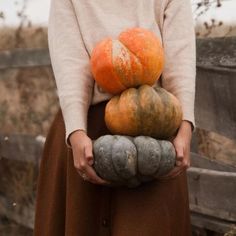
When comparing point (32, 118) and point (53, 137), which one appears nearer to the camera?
point (53, 137)

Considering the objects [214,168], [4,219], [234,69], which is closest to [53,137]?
[234,69]

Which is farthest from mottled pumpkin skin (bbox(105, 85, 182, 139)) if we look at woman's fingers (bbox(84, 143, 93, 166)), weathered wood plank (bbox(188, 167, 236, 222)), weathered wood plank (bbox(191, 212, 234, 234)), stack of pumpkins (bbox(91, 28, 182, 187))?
weathered wood plank (bbox(191, 212, 234, 234))

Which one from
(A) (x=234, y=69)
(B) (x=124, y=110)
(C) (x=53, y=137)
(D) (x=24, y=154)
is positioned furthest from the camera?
(D) (x=24, y=154)

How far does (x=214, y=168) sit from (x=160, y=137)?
150cm

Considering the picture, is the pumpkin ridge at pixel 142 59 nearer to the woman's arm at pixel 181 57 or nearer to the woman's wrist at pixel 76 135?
the woman's arm at pixel 181 57

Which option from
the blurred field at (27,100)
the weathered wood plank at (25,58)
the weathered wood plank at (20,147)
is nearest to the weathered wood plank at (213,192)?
the weathered wood plank at (20,147)

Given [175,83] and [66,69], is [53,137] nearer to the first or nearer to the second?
[66,69]

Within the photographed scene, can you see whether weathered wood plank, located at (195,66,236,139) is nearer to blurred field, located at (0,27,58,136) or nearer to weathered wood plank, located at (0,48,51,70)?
weathered wood plank, located at (0,48,51,70)

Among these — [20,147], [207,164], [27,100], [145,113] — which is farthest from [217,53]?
[27,100]

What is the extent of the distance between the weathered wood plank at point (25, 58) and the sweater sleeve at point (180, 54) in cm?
217

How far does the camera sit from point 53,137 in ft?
8.55

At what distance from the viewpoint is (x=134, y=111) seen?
219cm

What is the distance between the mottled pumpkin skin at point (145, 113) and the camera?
219 cm

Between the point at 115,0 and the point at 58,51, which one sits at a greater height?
the point at 115,0
